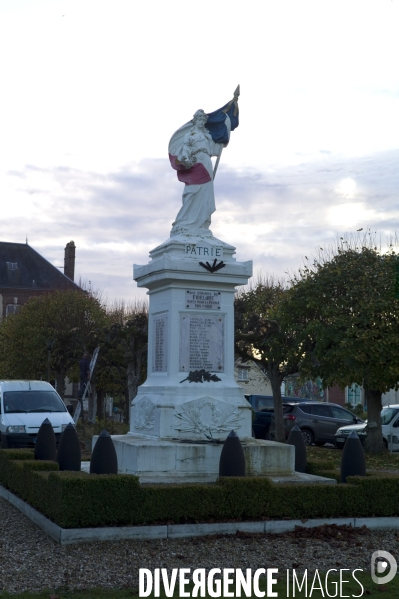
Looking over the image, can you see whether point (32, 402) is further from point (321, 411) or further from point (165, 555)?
point (165, 555)

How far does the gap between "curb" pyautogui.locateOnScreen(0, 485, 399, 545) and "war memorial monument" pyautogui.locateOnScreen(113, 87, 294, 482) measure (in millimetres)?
1430

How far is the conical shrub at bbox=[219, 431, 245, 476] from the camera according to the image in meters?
9.71

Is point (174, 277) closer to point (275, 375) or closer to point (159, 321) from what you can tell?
point (159, 321)

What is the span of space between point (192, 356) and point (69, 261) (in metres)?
55.2

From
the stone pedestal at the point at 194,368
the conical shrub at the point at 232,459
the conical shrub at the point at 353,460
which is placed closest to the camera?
the conical shrub at the point at 232,459

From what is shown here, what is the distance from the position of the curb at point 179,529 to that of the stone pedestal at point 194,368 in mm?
1507

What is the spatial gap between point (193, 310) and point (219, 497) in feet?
11.0

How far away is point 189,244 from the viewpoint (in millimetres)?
11750

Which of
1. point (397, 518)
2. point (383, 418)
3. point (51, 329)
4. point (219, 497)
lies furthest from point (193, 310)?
point (51, 329)

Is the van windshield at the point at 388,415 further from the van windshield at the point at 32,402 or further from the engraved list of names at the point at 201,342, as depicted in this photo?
the engraved list of names at the point at 201,342

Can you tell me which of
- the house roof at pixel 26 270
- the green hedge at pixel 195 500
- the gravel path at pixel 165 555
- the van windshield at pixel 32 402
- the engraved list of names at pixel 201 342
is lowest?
the gravel path at pixel 165 555

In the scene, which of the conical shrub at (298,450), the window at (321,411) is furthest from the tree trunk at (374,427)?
the conical shrub at (298,450)

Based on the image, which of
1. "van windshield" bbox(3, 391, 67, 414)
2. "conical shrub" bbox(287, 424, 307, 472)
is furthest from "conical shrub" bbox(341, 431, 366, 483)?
"van windshield" bbox(3, 391, 67, 414)

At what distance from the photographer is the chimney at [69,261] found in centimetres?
6525
